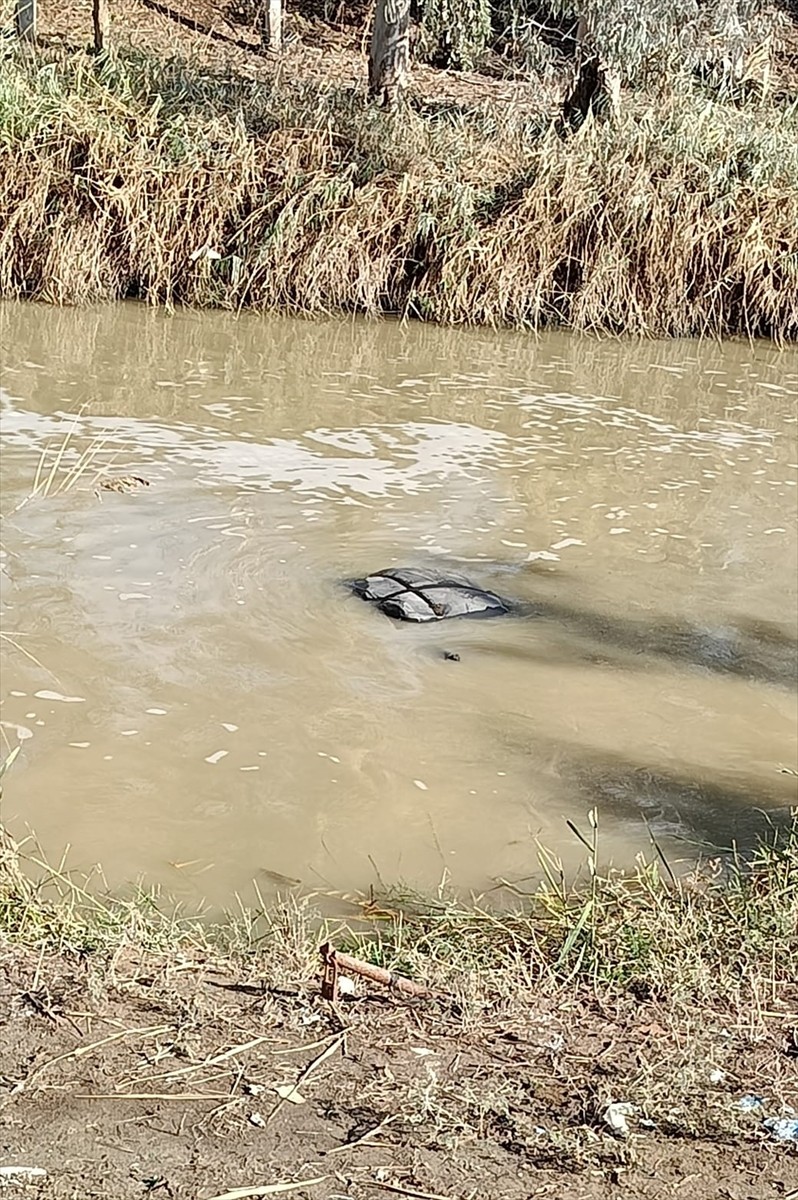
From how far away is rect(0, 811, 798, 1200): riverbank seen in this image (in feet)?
6.24

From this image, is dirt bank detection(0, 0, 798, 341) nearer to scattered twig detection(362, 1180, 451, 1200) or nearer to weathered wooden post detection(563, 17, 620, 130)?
weathered wooden post detection(563, 17, 620, 130)

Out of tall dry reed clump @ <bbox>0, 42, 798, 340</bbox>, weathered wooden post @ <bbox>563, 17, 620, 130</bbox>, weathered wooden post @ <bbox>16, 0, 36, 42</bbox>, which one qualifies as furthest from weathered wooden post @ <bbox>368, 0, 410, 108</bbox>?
weathered wooden post @ <bbox>16, 0, 36, 42</bbox>

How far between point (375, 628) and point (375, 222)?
6752 mm

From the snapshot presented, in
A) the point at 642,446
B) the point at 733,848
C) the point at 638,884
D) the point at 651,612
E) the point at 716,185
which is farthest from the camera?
the point at 716,185

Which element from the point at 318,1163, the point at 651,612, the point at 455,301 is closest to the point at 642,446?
the point at 651,612

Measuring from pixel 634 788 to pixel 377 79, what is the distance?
38.8ft

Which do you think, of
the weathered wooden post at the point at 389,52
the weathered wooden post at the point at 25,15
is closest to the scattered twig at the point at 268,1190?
the weathered wooden post at the point at 389,52

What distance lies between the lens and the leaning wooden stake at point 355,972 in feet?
7.85

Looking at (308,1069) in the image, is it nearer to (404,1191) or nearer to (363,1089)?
(363,1089)

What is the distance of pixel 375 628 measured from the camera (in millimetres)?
4602

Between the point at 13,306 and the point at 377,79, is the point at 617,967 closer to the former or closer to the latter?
the point at 13,306

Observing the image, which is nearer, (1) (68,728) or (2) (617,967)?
(2) (617,967)

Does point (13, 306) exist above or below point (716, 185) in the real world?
below

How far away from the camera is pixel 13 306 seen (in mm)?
Result: 10000
